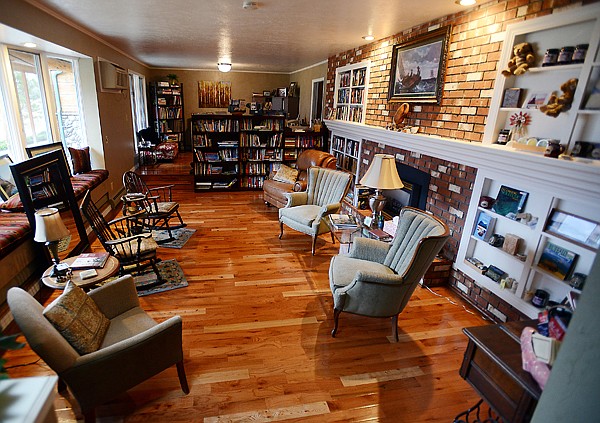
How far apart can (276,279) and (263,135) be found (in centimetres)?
399

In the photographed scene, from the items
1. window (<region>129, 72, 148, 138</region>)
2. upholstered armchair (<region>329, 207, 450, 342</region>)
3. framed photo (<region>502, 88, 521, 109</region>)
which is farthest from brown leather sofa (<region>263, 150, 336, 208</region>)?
window (<region>129, 72, 148, 138</region>)

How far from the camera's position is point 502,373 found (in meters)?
1.41

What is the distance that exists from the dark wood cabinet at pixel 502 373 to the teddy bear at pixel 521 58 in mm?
1969

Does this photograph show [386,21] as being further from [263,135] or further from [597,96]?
[263,135]

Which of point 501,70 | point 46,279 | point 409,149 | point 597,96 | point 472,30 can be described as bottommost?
point 46,279

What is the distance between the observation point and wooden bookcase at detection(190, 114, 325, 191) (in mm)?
6484

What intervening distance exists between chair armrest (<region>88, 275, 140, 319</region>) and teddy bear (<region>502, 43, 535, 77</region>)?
129 inches

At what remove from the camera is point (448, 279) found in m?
3.51

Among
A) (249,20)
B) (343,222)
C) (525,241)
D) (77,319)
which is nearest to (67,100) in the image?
(249,20)

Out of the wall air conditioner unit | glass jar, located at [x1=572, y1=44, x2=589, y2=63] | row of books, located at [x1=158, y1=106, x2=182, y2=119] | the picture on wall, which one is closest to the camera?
glass jar, located at [x1=572, y1=44, x2=589, y2=63]

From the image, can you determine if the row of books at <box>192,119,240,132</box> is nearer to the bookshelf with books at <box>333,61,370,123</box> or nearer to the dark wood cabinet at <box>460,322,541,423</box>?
the bookshelf with books at <box>333,61,370,123</box>

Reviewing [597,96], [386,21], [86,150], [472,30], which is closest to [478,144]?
[597,96]

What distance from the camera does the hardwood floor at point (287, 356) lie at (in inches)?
79.3

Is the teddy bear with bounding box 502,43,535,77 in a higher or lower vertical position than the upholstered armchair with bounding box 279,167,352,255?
higher
